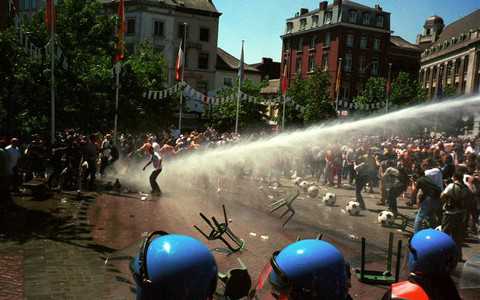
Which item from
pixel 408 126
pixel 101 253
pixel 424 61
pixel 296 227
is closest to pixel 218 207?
pixel 296 227

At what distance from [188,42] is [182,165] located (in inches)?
1437

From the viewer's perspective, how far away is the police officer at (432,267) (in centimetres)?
304

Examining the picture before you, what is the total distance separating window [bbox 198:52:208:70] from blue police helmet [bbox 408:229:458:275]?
52288 mm

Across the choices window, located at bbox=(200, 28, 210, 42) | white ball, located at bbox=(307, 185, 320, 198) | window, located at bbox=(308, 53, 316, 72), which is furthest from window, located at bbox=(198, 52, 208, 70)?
white ball, located at bbox=(307, 185, 320, 198)

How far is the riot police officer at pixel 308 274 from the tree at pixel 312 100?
38.3 m

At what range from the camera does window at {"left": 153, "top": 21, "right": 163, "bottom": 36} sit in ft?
167

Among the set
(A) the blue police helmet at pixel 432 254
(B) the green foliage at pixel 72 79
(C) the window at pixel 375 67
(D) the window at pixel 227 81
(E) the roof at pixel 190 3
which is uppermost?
(E) the roof at pixel 190 3

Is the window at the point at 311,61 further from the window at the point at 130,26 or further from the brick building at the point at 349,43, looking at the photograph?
the window at the point at 130,26

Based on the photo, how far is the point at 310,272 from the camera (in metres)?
2.24

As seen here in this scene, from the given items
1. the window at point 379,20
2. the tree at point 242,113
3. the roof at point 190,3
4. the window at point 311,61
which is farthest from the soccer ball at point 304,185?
the window at point 379,20

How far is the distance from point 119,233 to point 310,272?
27.9 feet

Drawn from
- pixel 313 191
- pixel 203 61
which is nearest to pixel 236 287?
pixel 313 191

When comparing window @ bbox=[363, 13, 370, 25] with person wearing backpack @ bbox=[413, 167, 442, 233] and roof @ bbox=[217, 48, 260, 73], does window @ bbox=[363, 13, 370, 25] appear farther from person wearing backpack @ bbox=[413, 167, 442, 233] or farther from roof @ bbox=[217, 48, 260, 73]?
person wearing backpack @ bbox=[413, 167, 442, 233]

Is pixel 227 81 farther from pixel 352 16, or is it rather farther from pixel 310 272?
pixel 310 272
